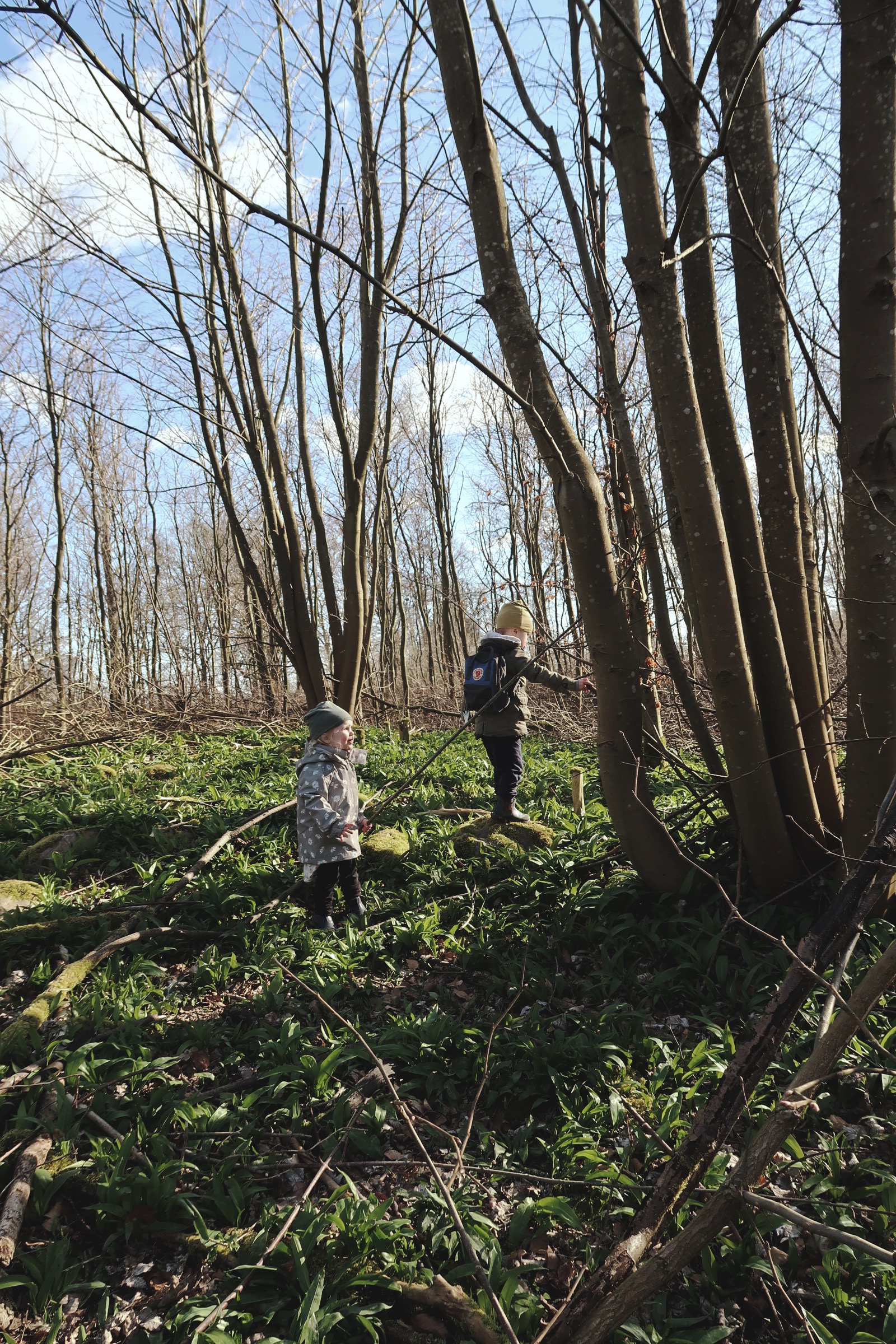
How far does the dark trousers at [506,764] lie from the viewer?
5664 mm

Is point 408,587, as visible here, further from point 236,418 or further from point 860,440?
point 860,440

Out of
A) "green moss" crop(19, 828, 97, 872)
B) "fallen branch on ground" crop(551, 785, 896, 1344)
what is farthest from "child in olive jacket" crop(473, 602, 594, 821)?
"fallen branch on ground" crop(551, 785, 896, 1344)

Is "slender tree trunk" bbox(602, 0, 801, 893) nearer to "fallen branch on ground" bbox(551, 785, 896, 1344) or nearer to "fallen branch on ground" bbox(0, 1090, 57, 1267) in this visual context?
"fallen branch on ground" bbox(551, 785, 896, 1344)

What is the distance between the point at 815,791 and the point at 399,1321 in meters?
3.13

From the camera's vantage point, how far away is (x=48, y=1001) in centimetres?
344

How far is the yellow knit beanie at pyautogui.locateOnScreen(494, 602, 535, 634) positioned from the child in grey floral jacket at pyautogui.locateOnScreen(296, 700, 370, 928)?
1657mm

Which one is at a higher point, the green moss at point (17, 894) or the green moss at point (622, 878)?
the green moss at point (17, 894)

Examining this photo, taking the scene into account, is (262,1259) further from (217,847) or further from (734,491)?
(734,491)

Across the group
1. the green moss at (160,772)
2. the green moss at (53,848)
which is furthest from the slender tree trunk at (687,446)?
the green moss at (160,772)

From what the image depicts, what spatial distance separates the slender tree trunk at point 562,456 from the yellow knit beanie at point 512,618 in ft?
6.34

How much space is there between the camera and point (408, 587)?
27406 millimetres

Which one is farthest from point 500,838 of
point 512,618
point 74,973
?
point 74,973

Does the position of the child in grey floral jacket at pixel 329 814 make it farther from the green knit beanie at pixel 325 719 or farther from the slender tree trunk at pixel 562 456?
the slender tree trunk at pixel 562 456

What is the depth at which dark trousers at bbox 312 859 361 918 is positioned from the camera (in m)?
4.43
